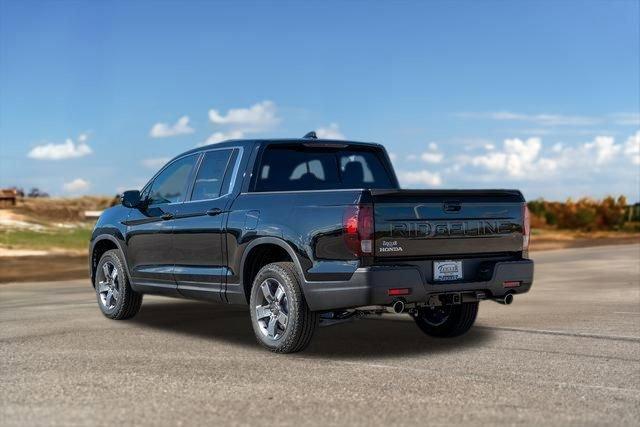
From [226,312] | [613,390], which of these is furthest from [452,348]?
[226,312]

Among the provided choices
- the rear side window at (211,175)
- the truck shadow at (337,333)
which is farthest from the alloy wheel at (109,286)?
the rear side window at (211,175)

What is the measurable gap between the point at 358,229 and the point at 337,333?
2.39m

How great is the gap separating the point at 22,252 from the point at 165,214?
19.5m

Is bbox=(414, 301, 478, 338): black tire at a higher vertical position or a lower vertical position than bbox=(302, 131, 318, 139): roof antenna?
lower

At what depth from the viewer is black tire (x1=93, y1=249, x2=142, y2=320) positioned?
33.2 ft

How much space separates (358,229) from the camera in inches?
270

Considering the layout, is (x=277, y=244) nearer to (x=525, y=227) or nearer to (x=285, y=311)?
(x=285, y=311)

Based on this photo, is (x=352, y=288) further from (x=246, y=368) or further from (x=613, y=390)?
(x=613, y=390)

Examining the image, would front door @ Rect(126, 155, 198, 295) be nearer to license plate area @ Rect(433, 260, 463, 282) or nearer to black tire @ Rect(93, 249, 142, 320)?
black tire @ Rect(93, 249, 142, 320)

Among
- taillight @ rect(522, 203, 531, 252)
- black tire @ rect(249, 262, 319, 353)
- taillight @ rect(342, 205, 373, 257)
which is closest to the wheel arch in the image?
black tire @ rect(249, 262, 319, 353)

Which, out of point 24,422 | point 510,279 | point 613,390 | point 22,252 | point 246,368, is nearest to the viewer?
point 24,422

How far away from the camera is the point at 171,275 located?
9.11 metres

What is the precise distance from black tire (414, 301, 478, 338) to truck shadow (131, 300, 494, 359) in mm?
114

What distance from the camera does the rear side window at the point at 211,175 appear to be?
339 inches
